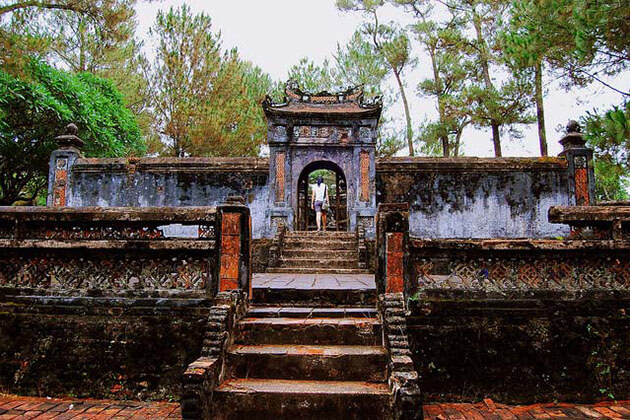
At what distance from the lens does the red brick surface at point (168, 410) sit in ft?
12.2

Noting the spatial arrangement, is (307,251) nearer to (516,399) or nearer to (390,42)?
(516,399)

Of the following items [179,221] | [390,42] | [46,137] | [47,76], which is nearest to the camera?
[179,221]

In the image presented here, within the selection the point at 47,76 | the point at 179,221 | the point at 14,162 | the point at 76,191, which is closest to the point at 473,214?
the point at 179,221

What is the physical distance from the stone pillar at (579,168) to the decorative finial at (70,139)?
13.9 metres

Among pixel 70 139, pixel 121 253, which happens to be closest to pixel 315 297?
pixel 121 253

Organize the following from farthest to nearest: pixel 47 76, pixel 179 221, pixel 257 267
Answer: pixel 47 76 → pixel 257 267 → pixel 179 221

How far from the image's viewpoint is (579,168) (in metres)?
11.2

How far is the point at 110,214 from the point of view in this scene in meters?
4.47

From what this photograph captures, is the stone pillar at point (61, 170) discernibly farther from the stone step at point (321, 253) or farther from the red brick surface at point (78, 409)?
the red brick surface at point (78, 409)

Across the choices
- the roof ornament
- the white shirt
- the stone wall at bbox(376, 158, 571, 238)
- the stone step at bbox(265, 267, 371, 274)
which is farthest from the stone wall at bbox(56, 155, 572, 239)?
the stone step at bbox(265, 267, 371, 274)

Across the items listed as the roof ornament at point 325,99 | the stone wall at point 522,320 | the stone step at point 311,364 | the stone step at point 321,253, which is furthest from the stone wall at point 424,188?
the stone step at point 311,364

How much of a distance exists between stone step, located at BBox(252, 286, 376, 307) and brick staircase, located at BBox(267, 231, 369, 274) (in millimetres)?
3356

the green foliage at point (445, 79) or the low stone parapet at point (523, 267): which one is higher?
the green foliage at point (445, 79)

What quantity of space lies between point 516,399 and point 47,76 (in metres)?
13.3
